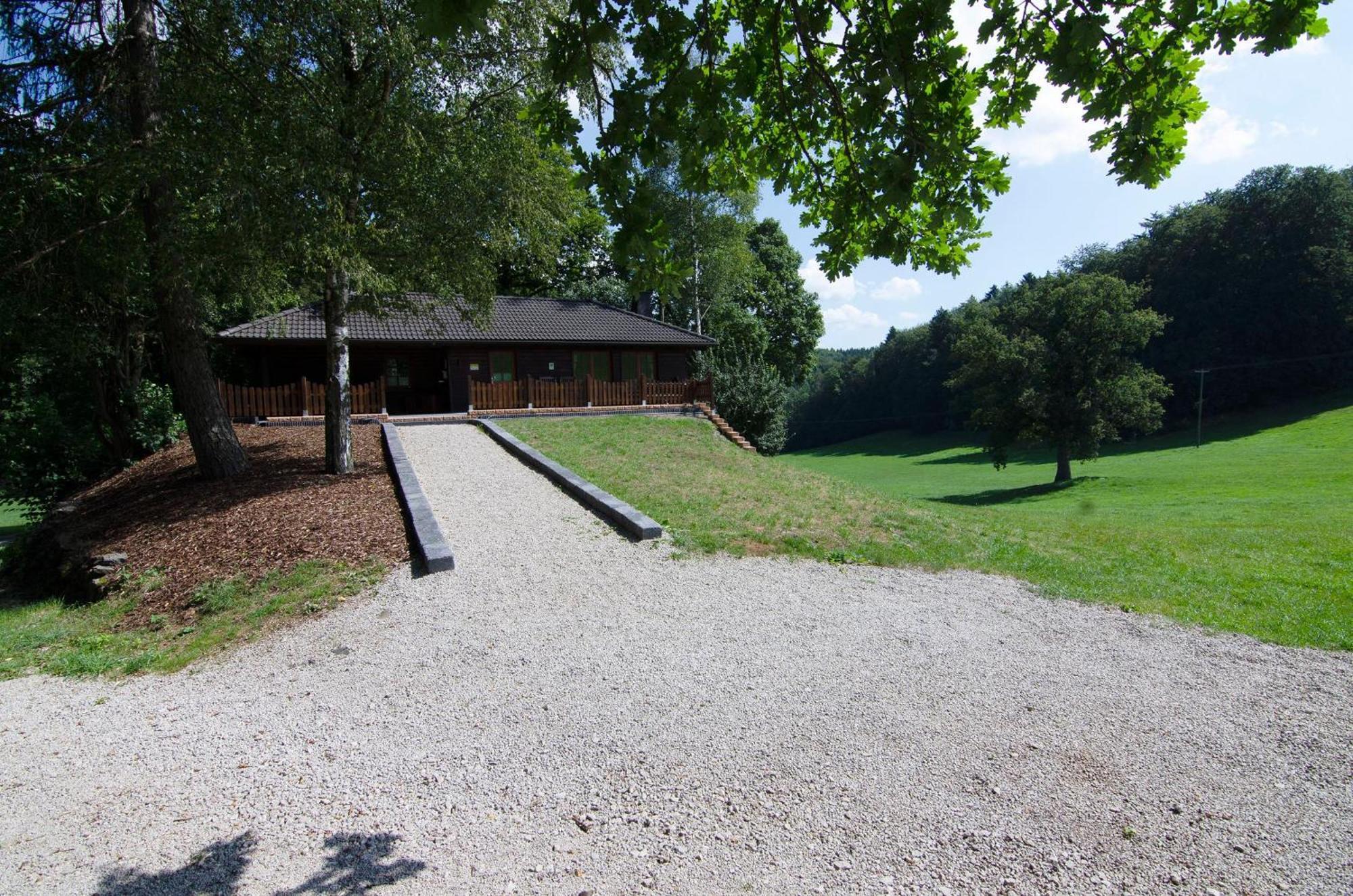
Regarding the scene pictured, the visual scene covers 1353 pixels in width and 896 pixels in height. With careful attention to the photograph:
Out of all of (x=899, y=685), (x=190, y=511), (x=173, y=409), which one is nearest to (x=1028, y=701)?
(x=899, y=685)

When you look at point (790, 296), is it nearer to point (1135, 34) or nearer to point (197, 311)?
point (197, 311)

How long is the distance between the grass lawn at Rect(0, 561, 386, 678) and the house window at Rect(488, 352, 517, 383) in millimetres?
18747

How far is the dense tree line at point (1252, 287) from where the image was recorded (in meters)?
45.1

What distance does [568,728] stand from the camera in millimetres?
4656

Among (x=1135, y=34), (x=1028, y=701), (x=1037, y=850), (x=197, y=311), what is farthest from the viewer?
(x=197, y=311)

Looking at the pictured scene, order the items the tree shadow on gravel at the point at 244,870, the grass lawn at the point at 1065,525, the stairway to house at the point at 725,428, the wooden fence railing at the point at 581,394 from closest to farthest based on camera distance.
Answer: the tree shadow on gravel at the point at 244,870 → the grass lawn at the point at 1065,525 → the stairway to house at the point at 725,428 → the wooden fence railing at the point at 581,394

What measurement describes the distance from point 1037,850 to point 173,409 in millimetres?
20705

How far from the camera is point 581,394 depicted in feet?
81.4

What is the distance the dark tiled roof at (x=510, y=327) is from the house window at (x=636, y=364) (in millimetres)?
985

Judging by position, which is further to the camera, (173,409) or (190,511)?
(173,409)

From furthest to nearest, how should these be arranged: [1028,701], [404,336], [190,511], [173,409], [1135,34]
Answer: [404,336], [173,409], [190,511], [1028,701], [1135,34]

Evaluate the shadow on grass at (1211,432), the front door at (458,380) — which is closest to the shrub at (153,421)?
the front door at (458,380)

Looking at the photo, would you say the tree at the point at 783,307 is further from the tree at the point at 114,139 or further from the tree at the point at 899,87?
the tree at the point at 899,87

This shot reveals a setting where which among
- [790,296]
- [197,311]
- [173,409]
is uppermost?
[790,296]
